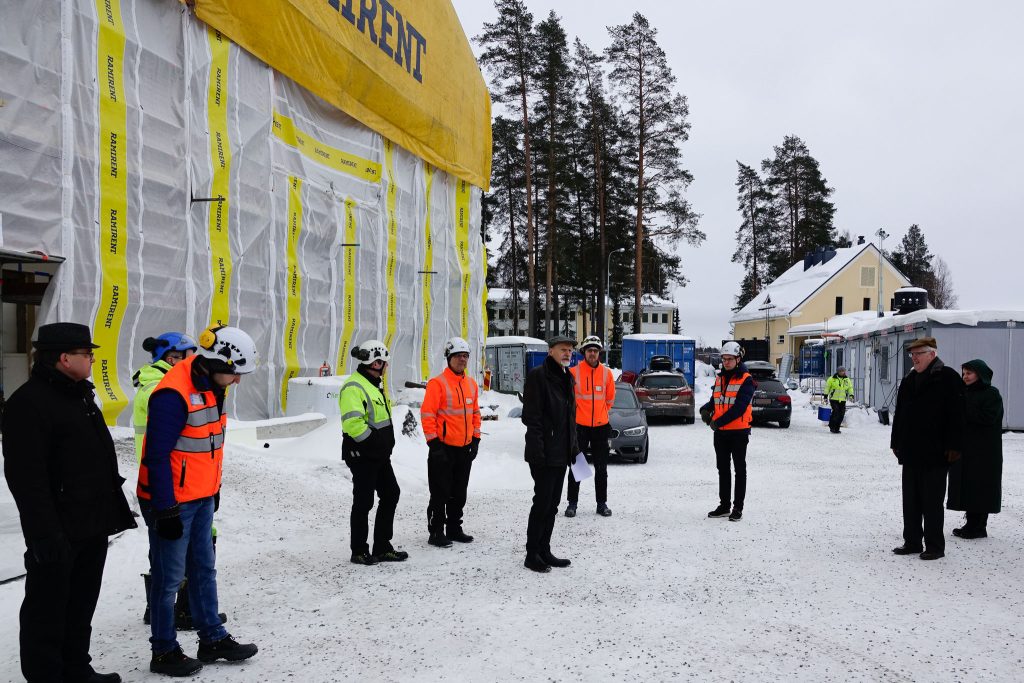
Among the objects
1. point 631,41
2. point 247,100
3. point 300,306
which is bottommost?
point 300,306

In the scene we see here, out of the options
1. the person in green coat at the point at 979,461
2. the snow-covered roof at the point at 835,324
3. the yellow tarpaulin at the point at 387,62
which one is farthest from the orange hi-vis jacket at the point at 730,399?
the snow-covered roof at the point at 835,324

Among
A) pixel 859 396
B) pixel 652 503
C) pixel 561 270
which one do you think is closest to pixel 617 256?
pixel 561 270

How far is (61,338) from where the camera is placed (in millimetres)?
3533

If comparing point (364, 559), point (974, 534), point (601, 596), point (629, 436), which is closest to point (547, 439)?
point (601, 596)

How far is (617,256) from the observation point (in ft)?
147

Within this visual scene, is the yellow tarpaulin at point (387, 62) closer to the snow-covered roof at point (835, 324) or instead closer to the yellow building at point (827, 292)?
the snow-covered roof at point (835, 324)

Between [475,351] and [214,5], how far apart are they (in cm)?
1424

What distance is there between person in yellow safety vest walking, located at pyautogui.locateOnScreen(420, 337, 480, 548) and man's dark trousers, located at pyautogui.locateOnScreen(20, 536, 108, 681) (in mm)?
3301

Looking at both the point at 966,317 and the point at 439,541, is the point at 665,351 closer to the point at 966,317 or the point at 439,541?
the point at 966,317

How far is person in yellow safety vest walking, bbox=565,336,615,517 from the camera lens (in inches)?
321

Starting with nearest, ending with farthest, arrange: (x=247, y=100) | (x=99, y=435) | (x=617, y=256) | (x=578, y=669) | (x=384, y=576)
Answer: (x=99, y=435), (x=578, y=669), (x=384, y=576), (x=247, y=100), (x=617, y=256)

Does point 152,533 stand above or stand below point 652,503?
above

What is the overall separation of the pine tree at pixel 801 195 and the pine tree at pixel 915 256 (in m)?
35.9

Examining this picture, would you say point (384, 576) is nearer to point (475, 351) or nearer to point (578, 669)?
point (578, 669)
